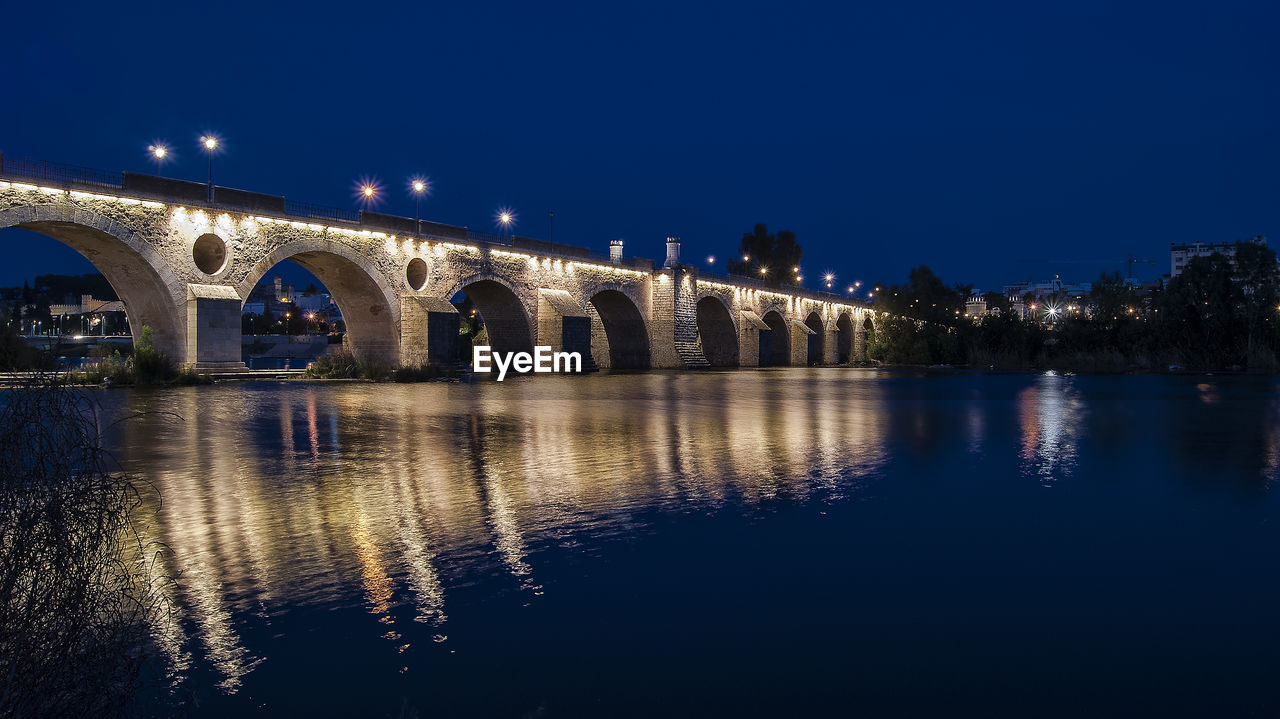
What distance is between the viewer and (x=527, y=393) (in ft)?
73.7

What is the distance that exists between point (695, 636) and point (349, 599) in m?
1.84

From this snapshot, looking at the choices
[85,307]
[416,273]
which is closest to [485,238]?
[416,273]

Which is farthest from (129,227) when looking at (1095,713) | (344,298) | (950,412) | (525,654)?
(1095,713)

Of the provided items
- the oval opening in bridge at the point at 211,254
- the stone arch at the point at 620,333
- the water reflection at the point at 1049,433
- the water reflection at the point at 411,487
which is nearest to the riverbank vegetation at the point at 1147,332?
the stone arch at the point at 620,333

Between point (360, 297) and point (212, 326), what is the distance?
25.2 ft

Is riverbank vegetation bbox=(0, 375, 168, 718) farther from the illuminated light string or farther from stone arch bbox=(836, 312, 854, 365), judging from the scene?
stone arch bbox=(836, 312, 854, 365)

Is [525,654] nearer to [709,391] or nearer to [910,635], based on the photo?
[910,635]

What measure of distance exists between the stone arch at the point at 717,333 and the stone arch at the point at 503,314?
754 inches

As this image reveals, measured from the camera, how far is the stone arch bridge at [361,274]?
23.1m

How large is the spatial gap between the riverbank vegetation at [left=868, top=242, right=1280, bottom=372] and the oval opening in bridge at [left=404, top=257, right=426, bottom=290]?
3301 centimetres

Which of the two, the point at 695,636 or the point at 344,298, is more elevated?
the point at 344,298

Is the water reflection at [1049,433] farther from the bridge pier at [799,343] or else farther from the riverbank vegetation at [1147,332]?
the bridge pier at [799,343]

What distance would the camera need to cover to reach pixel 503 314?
132 ft

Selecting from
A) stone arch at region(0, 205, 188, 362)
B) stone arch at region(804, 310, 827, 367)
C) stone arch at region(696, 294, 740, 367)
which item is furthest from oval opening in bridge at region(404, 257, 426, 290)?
stone arch at region(804, 310, 827, 367)
